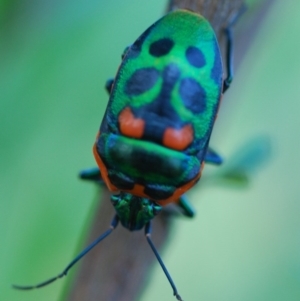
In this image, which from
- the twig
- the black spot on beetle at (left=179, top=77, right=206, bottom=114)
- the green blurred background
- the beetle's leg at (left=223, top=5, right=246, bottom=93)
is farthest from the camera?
the green blurred background

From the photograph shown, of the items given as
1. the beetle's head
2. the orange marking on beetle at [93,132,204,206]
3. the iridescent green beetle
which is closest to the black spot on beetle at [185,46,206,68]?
the iridescent green beetle

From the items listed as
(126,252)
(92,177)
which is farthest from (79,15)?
(126,252)

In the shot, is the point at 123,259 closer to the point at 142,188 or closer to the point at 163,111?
the point at 142,188

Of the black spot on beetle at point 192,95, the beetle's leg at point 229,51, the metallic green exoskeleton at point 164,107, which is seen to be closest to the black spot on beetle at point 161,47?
the metallic green exoskeleton at point 164,107

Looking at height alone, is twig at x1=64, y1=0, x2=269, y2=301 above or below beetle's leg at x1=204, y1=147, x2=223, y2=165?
below

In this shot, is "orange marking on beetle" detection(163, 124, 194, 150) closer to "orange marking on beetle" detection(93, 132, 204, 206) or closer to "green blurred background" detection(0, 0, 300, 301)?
"orange marking on beetle" detection(93, 132, 204, 206)

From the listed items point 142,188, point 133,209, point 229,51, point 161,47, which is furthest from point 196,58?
point 133,209
